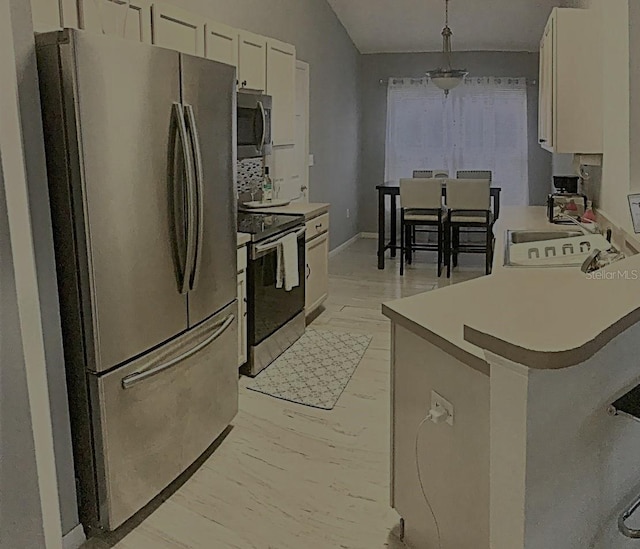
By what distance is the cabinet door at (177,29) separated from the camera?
11.2 feet

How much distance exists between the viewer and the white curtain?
334 inches

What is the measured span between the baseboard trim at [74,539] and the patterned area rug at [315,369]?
1500mm

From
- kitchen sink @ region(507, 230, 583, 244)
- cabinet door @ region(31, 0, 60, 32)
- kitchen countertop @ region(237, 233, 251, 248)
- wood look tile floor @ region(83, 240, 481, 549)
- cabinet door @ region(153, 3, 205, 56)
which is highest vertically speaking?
cabinet door @ region(153, 3, 205, 56)

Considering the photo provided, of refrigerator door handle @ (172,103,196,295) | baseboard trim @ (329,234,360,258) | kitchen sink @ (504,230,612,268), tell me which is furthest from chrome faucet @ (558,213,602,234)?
baseboard trim @ (329,234,360,258)

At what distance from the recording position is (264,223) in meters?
4.20

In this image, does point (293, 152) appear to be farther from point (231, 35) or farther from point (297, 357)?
point (297, 357)

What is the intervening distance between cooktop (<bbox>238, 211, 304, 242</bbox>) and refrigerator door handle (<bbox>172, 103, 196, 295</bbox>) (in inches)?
44.5

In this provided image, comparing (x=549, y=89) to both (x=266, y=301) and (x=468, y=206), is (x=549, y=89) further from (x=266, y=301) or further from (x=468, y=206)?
(x=468, y=206)

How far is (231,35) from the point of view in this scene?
421cm

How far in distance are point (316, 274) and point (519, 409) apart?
3.89 m

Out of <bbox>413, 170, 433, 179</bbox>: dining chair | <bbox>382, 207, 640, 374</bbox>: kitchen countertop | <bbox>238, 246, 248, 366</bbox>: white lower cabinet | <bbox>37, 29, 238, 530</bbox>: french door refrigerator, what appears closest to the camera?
<bbox>382, 207, 640, 374</bbox>: kitchen countertop

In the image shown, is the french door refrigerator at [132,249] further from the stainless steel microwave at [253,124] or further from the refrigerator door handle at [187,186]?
the stainless steel microwave at [253,124]

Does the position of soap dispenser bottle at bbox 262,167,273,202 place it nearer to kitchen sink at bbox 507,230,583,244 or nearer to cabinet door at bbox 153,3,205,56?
cabinet door at bbox 153,3,205,56

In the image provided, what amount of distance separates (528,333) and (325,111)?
650cm
